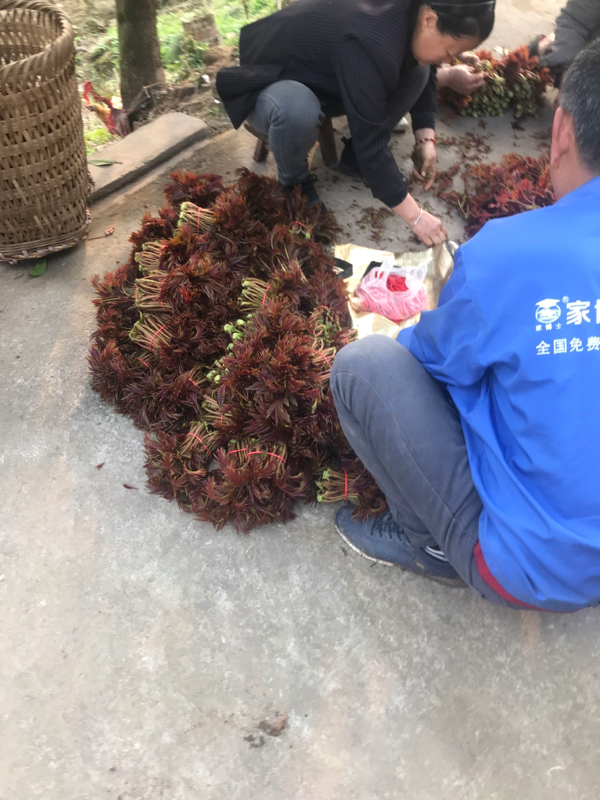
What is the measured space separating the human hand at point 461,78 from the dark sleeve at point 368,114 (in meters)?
1.46

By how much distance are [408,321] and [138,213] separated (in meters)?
1.74

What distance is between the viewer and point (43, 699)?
5.81 ft

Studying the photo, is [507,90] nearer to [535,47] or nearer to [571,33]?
[571,33]

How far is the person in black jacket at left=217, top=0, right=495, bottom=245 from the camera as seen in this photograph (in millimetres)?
2285

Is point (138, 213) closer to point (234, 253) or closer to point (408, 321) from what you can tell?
point (234, 253)

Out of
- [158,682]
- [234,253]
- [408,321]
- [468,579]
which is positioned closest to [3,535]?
[158,682]

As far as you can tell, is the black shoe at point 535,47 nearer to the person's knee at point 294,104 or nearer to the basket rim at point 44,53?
the person's knee at point 294,104

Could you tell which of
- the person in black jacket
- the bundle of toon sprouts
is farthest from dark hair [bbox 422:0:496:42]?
the bundle of toon sprouts

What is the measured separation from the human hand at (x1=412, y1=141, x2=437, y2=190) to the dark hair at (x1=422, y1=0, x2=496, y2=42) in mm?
929

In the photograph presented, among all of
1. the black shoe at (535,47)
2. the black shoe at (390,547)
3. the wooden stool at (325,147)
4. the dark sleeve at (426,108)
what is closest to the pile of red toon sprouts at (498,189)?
the dark sleeve at (426,108)

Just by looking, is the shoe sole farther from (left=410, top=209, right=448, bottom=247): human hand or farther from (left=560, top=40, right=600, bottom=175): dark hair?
(left=410, top=209, right=448, bottom=247): human hand

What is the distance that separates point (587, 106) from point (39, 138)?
229cm

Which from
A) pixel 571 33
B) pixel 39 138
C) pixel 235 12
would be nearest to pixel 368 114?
pixel 39 138

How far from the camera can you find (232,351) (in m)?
2.32
